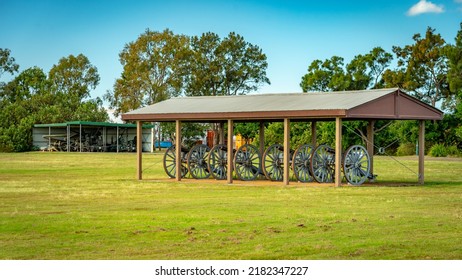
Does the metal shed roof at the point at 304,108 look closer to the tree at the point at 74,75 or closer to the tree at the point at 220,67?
the tree at the point at 220,67

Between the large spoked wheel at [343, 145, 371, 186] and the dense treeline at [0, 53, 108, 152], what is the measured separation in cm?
4036

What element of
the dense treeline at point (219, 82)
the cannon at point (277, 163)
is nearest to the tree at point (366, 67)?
the dense treeline at point (219, 82)

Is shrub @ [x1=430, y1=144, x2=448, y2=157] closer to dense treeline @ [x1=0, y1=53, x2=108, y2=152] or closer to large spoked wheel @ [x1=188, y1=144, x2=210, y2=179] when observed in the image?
large spoked wheel @ [x1=188, y1=144, x2=210, y2=179]

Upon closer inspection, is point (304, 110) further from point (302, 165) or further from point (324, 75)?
point (324, 75)

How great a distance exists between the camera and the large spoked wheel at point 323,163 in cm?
2416

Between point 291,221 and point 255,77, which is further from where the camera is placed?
point 255,77

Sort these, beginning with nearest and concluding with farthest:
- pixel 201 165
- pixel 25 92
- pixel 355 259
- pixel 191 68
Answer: pixel 355 259 → pixel 201 165 → pixel 191 68 → pixel 25 92

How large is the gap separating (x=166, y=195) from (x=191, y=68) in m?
50.8

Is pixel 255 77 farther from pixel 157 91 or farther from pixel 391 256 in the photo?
pixel 391 256

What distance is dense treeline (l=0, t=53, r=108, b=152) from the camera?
62.0 meters

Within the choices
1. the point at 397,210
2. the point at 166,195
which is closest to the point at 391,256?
the point at 397,210

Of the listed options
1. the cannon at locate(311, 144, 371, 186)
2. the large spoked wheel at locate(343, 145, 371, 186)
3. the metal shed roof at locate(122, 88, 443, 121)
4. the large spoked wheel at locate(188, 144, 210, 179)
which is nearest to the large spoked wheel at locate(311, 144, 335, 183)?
the cannon at locate(311, 144, 371, 186)

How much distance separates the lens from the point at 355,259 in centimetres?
1107

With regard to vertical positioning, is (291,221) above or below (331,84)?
below
